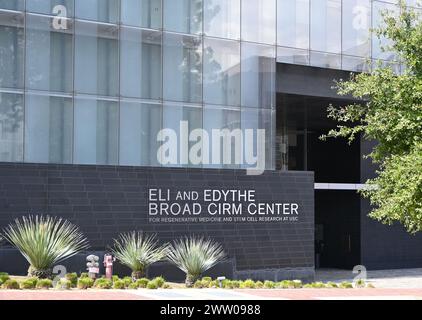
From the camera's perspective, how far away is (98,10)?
23.7 m

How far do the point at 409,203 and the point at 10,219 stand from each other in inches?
485

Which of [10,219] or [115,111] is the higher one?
[115,111]

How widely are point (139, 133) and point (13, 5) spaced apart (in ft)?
20.1

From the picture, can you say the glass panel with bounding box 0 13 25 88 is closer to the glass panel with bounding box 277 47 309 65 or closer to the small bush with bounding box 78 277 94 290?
the small bush with bounding box 78 277 94 290

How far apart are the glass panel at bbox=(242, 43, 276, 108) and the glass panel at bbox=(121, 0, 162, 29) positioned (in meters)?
3.77

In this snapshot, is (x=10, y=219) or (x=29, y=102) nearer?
(x=10, y=219)

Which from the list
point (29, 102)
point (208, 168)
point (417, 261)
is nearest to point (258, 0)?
point (208, 168)

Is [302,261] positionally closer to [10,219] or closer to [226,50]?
[226,50]

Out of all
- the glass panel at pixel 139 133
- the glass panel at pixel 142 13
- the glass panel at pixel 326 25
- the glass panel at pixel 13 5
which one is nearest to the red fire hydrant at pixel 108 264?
the glass panel at pixel 139 133

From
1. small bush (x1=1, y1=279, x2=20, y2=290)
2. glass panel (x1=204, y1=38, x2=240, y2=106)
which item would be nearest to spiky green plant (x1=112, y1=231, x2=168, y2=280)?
small bush (x1=1, y1=279, x2=20, y2=290)

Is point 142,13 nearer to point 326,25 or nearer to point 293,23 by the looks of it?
point 293,23

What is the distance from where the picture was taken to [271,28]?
27078 millimetres

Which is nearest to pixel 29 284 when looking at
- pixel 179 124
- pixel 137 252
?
pixel 137 252

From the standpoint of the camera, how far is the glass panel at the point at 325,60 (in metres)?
28.4
